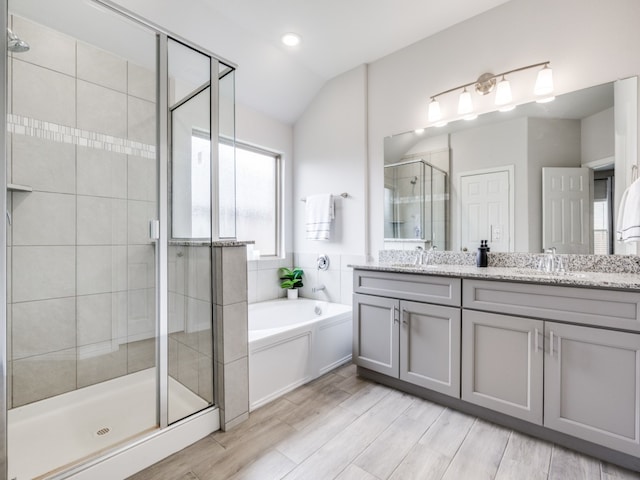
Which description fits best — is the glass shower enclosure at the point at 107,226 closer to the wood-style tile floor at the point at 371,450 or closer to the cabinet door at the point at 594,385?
the wood-style tile floor at the point at 371,450

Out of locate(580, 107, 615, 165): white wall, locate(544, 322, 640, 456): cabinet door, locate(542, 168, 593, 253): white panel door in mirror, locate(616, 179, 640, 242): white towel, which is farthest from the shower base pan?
locate(580, 107, 615, 165): white wall

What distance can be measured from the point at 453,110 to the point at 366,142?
80 cm

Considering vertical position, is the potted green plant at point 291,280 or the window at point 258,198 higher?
the window at point 258,198

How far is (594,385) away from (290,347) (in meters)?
1.70

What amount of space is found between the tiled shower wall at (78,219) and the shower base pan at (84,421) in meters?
0.07

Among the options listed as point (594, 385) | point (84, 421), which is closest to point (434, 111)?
point (594, 385)

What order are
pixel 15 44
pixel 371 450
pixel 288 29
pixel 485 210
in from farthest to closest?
pixel 288 29 → pixel 485 210 → pixel 371 450 → pixel 15 44

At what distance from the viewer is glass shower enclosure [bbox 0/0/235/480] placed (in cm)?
150

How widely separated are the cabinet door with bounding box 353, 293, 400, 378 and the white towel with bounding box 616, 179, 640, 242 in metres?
1.33

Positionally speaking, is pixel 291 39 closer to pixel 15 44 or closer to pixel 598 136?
pixel 15 44

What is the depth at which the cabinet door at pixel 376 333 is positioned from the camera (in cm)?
216

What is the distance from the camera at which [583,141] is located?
75.8 inches

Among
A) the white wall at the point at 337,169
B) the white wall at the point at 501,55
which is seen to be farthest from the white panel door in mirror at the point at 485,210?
the white wall at the point at 337,169

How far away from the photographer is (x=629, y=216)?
1.68 m
